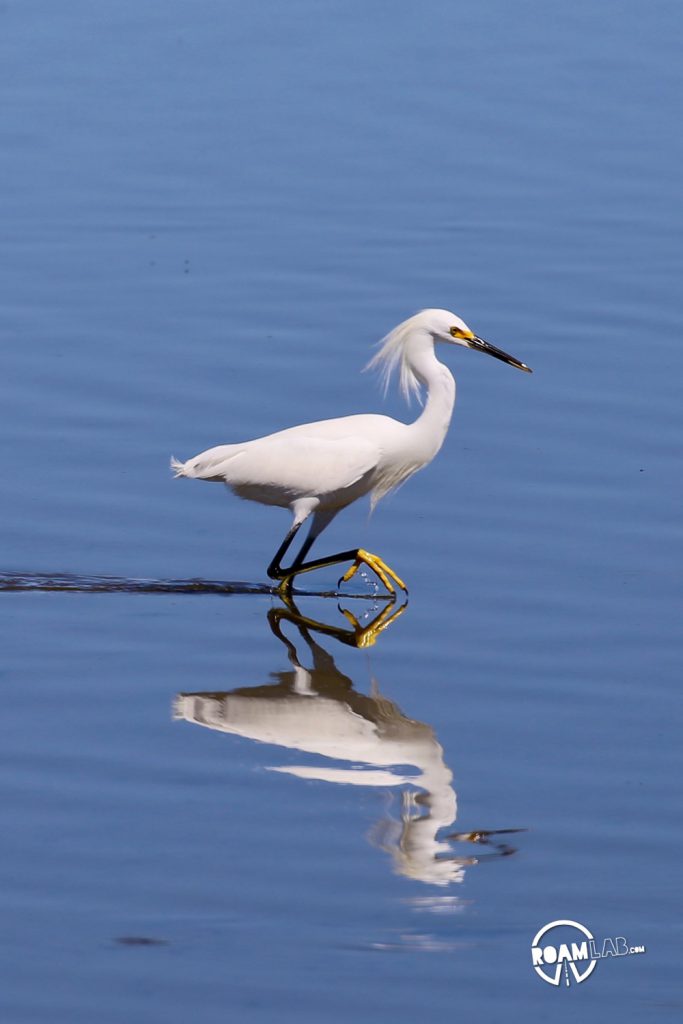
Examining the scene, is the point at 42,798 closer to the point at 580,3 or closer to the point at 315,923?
the point at 315,923

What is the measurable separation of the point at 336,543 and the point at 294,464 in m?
0.87

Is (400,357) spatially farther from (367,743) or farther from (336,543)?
(367,743)

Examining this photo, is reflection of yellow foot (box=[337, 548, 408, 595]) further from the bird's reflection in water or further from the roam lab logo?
the roam lab logo

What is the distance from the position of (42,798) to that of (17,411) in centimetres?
406

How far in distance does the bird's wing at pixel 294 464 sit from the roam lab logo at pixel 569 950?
3.31 m

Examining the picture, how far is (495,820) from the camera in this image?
549cm

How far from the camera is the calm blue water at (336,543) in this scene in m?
4.83

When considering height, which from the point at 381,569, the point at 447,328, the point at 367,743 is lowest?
the point at 367,743

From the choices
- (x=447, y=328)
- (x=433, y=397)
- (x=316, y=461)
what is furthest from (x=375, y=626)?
(x=447, y=328)

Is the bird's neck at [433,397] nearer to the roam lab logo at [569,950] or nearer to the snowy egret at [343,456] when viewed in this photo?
the snowy egret at [343,456]

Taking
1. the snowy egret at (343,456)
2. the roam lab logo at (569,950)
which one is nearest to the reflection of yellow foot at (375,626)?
the snowy egret at (343,456)

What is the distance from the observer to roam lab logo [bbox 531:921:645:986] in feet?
15.3

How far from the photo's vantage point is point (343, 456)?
25.8 ft

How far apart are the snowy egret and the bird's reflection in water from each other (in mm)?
844
